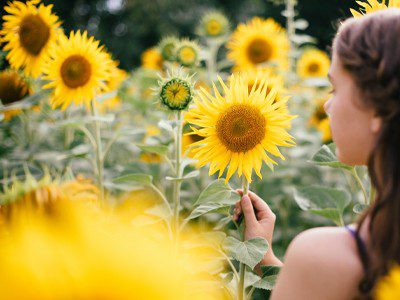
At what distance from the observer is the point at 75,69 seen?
4.50 ft

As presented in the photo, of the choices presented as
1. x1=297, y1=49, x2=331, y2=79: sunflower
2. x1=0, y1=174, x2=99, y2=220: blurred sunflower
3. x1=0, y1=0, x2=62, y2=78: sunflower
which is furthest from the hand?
x1=297, y1=49, x2=331, y2=79: sunflower

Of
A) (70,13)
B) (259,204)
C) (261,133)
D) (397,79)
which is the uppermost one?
(70,13)

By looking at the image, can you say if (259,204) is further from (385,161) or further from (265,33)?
(265,33)

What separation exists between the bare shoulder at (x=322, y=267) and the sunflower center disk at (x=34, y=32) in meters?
1.17

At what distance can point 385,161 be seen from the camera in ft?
2.00

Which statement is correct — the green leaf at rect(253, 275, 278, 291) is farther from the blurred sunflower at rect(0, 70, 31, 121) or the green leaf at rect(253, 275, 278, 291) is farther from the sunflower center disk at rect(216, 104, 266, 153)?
the blurred sunflower at rect(0, 70, 31, 121)

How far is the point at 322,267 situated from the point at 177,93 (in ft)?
2.06

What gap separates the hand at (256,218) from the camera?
0.98 m

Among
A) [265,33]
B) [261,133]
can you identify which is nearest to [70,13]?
[265,33]

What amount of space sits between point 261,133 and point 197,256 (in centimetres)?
29

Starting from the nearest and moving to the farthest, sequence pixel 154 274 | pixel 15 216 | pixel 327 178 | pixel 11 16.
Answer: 1. pixel 154 274
2. pixel 15 216
3. pixel 11 16
4. pixel 327 178

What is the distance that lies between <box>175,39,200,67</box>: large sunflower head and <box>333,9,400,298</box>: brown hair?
103cm

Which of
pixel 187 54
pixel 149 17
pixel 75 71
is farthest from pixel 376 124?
pixel 149 17

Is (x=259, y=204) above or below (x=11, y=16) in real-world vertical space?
below
